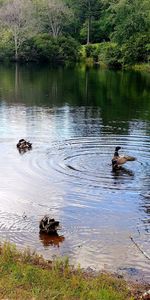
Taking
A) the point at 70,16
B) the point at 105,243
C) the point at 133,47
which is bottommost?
the point at 105,243

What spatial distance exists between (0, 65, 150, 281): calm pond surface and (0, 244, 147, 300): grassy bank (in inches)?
51.0

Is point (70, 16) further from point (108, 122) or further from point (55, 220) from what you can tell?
point (55, 220)

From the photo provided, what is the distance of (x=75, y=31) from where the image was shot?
107 m

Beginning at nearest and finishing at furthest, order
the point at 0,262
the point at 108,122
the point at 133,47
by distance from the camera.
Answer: the point at 0,262, the point at 108,122, the point at 133,47

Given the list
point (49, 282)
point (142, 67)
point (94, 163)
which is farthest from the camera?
point (142, 67)

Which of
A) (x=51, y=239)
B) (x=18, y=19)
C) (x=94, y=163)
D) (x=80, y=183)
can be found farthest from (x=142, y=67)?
(x=51, y=239)

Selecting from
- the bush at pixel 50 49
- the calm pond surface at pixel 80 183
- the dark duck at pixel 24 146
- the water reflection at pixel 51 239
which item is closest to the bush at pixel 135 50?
the bush at pixel 50 49

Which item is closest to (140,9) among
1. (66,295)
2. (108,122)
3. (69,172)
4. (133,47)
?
(133,47)

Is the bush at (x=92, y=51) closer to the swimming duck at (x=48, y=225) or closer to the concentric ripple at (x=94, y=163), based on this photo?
the concentric ripple at (x=94, y=163)

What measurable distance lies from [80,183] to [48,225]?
5.27 meters

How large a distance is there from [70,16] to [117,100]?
59.1 meters

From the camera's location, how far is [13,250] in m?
12.5

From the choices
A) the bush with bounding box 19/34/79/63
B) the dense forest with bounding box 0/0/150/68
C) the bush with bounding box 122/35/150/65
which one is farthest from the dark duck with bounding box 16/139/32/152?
the bush with bounding box 19/34/79/63

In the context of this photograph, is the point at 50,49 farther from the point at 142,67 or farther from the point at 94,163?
the point at 94,163
